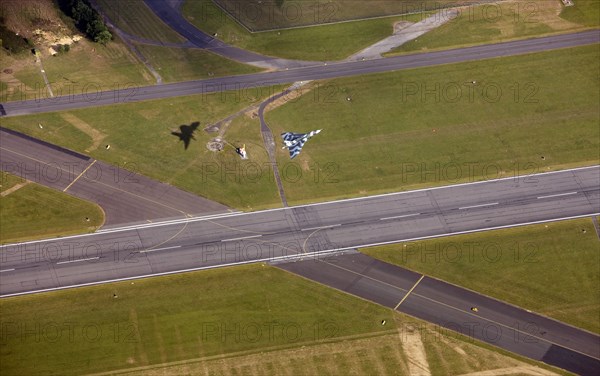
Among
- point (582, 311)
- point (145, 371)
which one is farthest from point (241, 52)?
point (582, 311)

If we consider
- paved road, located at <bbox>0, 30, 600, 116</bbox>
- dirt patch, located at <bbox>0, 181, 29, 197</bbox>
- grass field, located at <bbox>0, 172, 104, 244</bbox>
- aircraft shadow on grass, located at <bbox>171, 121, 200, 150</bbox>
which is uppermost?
paved road, located at <bbox>0, 30, 600, 116</bbox>

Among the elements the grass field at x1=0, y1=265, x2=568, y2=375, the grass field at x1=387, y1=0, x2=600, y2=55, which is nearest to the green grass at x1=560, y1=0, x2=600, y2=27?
the grass field at x1=387, y1=0, x2=600, y2=55

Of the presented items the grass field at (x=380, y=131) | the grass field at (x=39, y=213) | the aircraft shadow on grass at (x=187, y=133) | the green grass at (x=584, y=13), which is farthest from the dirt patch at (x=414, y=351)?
the green grass at (x=584, y=13)

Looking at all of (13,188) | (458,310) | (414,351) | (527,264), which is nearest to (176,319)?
(414,351)

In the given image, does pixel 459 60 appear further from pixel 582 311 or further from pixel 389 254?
pixel 582 311

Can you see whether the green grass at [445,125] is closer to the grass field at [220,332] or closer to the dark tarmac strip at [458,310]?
the dark tarmac strip at [458,310]

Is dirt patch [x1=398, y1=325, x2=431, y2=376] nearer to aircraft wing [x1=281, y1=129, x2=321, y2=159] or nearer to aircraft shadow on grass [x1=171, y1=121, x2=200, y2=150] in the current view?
aircraft wing [x1=281, y1=129, x2=321, y2=159]

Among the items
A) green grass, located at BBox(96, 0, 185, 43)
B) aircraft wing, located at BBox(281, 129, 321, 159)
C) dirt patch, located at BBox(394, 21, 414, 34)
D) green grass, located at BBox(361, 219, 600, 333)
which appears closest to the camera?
green grass, located at BBox(361, 219, 600, 333)
